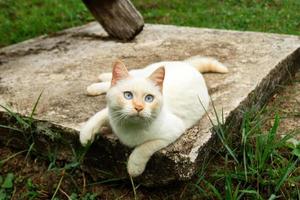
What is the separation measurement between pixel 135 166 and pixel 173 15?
387cm

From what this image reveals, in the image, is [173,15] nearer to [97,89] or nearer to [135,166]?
[97,89]

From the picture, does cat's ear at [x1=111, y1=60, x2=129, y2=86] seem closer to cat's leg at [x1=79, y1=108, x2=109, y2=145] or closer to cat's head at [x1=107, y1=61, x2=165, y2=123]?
cat's head at [x1=107, y1=61, x2=165, y2=123]

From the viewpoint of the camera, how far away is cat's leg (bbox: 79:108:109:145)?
111 inches

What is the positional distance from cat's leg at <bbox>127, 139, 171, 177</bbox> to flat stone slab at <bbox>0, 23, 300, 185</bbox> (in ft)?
0.22

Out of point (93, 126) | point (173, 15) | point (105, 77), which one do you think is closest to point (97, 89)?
point (105, 77)

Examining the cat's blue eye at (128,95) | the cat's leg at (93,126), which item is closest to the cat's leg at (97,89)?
the cat's leg at (93,126)

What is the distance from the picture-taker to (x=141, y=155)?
264 centimetres

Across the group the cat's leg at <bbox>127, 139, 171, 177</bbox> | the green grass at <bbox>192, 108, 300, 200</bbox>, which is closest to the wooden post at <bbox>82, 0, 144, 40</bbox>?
the green grass at <bbox>192, 108, 300, 200</bbox>

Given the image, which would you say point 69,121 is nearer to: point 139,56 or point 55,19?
point 139,56

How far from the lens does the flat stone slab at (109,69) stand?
9.37ft

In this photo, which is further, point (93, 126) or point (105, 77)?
point (105, 77)

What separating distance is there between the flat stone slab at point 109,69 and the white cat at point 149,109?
0.09m

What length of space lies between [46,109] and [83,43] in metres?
1.53

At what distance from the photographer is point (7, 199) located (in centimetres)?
305
